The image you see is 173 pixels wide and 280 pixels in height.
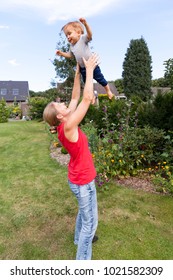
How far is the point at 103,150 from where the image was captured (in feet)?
18.5

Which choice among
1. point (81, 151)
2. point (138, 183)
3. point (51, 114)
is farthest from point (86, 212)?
point (138, 183)

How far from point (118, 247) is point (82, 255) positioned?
0.86m

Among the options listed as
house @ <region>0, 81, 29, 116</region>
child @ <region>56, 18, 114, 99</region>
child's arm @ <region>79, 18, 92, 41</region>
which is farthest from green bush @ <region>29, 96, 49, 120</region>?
house @ <region>0, 81, 29, 116</region>

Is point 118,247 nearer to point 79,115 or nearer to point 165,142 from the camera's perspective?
Answer: point 79,115

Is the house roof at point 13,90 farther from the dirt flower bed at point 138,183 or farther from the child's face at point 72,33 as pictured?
the child's face at point 72,33

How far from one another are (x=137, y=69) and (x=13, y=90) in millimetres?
30983

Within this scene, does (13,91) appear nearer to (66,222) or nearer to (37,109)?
(37,109)

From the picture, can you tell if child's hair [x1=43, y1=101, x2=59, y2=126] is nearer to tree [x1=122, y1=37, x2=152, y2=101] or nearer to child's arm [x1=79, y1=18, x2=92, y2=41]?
child's arm [x1=79, y1=18, x2=92, y2=41]

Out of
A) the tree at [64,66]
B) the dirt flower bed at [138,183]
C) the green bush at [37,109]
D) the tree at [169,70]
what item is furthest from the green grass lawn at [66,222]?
the green bush at [37,109]

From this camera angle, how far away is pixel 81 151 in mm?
2486

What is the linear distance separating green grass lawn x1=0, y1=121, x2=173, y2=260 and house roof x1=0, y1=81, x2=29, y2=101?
4935 centimetres

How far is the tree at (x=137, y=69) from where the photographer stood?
31.8 meters

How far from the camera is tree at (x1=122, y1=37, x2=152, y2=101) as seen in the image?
104 ft

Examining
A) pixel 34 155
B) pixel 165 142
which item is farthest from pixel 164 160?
pixel 34 155
